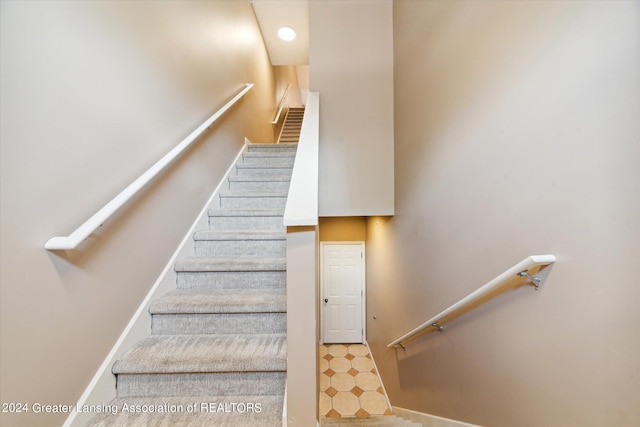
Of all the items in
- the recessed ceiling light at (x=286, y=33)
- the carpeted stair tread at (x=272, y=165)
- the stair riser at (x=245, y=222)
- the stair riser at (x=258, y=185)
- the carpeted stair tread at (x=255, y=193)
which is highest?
the recessed ceiling light at (x=286, y=33)

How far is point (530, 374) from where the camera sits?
0.93 metres

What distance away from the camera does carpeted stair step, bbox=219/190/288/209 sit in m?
2.17

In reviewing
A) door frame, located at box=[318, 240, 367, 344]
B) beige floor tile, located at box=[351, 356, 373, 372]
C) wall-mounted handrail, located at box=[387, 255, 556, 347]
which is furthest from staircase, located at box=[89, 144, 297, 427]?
beige floor tile, located at box=[351, 356, 373, 372]

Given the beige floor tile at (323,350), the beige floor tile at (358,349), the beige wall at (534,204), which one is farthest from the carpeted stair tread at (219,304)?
the beige floor tile at (358,349)

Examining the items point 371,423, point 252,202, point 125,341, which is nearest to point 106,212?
point 125,341

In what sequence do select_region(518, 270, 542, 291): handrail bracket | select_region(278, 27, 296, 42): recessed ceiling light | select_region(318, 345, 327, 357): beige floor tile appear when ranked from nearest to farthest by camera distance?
select_region(518, 270, 542, 291): handrail bracket, select_region(278, 27, 296, 42): recessed ceiling light, select_region(318, 345, 327, 357): beige floor tile

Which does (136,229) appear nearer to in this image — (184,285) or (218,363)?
(184,285)

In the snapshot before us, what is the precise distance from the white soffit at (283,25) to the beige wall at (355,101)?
105 centimetres

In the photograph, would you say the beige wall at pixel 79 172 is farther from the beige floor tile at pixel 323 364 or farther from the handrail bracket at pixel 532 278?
the beige floor tile at pixel 323 364

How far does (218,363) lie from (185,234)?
0.95 m

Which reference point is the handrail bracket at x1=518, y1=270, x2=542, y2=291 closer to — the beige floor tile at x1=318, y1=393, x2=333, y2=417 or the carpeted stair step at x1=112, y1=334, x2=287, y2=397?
the carpeted stair step at x1=112, y1=334, x2=287, y2=397

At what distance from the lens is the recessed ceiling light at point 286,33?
380 cm

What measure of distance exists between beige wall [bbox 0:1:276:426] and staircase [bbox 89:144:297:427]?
0.18 metres

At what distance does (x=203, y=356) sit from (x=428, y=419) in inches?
62.8
